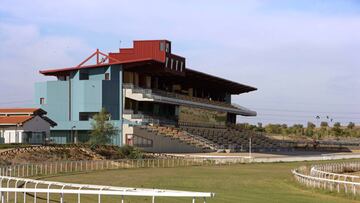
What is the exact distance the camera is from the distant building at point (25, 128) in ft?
203

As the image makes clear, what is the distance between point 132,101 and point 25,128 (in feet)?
56.1

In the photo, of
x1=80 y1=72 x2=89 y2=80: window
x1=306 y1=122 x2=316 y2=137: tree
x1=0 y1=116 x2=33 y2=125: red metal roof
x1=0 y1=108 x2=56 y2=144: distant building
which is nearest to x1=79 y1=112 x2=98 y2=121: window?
x1=80 y1=72 x2=89 y2=80: window

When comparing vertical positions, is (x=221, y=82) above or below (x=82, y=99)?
above

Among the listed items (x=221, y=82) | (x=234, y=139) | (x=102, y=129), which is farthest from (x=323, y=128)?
(x=102, y=129)

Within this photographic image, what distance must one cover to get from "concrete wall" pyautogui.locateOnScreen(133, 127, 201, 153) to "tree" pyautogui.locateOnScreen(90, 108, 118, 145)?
4.39 metres

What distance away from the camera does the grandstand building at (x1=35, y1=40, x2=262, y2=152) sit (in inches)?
2805

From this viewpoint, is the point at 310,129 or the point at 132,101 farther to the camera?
the point at 310,129

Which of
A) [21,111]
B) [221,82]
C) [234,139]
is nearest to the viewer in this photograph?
[21,111]

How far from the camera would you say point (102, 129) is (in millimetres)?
64188

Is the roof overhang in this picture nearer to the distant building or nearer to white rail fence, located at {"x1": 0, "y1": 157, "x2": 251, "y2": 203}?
the distant building

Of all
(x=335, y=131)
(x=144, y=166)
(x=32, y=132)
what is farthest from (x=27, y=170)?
(x=335, y=131)

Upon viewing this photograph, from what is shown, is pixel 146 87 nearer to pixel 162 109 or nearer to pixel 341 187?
pixel 162 109

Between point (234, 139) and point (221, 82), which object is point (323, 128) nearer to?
point (221, 82)

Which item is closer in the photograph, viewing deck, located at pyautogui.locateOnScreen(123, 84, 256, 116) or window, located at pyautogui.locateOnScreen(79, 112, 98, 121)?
window, located at pyautogui.locateOnScreen(79, 112, 98, 121)
